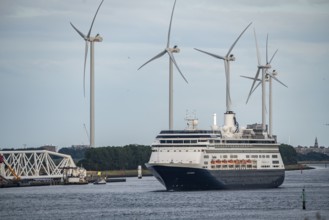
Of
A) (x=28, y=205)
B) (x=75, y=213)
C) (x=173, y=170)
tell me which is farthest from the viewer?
(x=173, y=170)

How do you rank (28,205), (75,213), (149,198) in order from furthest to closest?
1. (149,198)
2. (28,205)
3. (75,213)

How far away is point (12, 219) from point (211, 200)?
39.7 metres

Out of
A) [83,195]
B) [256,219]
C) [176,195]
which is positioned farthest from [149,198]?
[256,219]

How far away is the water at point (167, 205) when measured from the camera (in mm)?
143875

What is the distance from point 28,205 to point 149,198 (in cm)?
2235

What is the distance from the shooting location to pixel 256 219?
137m

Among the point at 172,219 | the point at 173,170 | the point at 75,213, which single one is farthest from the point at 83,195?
the point at 172,219

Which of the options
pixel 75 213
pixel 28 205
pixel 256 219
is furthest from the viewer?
pixel 28 205

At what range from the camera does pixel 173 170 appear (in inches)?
7638

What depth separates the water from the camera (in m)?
144

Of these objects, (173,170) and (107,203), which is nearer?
(107,203)

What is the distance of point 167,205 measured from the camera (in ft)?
528

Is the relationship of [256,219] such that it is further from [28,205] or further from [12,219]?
[28,205]

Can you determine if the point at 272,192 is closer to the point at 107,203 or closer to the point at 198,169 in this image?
the point at 198,169
